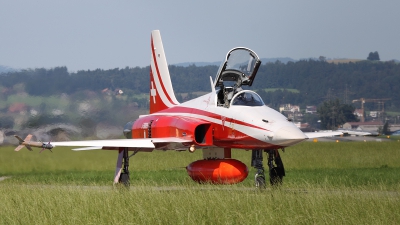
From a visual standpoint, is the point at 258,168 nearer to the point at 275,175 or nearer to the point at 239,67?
the point at 275,175

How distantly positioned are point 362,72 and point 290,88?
2756 centimetres

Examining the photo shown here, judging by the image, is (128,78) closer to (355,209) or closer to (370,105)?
(355,209)

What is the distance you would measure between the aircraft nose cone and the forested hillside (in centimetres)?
1844

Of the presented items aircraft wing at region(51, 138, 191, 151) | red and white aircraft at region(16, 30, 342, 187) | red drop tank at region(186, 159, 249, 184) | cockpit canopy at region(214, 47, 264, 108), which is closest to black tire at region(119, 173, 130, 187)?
red and white aircraft at region(16, 30, 342, 187)

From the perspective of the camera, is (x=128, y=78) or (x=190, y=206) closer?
(x=190, y=206)

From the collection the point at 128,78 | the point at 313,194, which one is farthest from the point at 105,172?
the point at 128,78

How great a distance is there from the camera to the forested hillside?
5609 centimetres

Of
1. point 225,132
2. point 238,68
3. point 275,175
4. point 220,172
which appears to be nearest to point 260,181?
point 220,172

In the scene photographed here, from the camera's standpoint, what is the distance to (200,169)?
665 inches

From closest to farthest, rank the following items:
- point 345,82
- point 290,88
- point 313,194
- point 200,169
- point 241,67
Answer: point 313,194 → point 200,169 → point 241,67 → point 290,88 → point 345,82

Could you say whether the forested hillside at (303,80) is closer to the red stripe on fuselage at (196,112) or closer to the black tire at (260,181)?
the red stripe on fuselage at (196,112)

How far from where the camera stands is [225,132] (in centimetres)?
1678

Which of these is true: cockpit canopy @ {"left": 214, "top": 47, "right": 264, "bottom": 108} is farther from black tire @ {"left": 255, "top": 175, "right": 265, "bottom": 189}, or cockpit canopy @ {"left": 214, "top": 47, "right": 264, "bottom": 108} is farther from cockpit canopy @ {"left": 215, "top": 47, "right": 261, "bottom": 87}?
black tire @ {"left": 255, "top": 175, "right": 265, "bottom": 189}

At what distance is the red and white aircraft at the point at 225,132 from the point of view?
15938 mm
